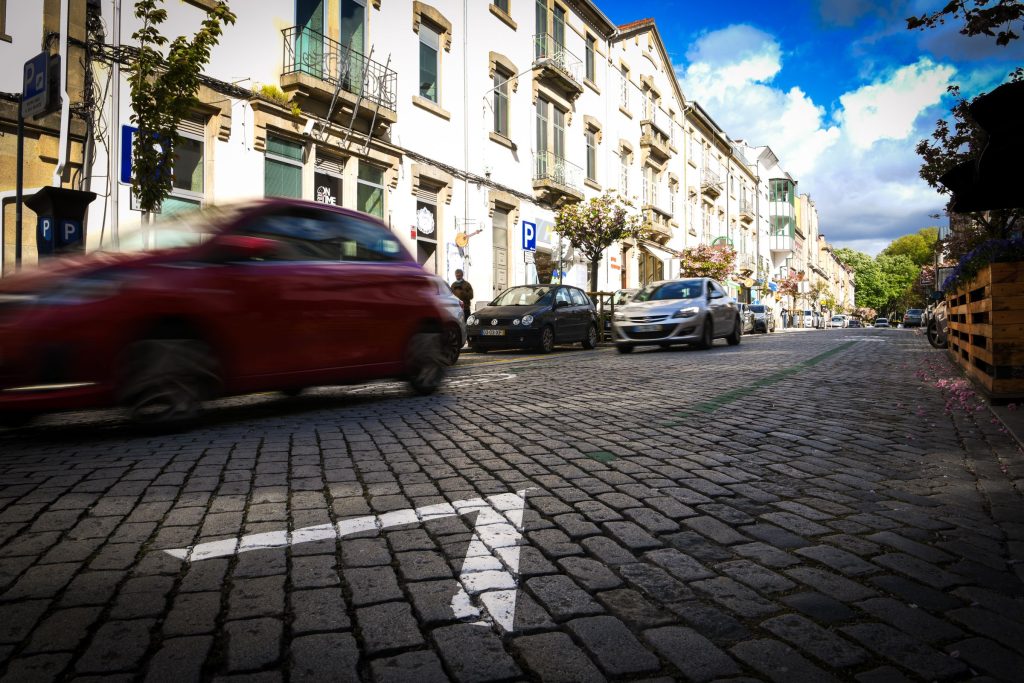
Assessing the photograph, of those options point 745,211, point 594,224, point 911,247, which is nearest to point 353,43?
point 594,224

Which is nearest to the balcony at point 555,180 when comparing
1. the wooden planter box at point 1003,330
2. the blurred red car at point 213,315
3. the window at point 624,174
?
the window at point 624,174

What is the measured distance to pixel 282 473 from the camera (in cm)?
398

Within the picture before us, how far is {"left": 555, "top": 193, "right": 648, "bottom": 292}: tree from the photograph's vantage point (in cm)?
2355

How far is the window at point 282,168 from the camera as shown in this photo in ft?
47.5

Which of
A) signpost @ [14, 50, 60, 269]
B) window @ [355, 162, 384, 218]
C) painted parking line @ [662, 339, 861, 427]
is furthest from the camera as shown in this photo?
window @ [355, 162, 384, 218]

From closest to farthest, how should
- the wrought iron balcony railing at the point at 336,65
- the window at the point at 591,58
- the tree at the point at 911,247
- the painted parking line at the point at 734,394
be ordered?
1. the painted parking line at the point at 734,394
2. the wrought iron balcony railing at the point at 336,65
3. the window at the point at 591,58
4. the tree at the point at 911,247

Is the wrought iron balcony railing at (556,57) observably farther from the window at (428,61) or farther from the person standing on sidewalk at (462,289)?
the person standing on sidewalk at (462,289)

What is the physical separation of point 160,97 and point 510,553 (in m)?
9.80

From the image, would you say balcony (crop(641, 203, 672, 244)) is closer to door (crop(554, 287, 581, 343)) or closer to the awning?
the awning

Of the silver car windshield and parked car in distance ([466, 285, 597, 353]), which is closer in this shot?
parked car in distance ([466, 285, 597, 353])

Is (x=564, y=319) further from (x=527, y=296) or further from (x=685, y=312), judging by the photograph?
(x=685, y=312)

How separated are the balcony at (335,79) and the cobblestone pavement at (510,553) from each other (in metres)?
10.9

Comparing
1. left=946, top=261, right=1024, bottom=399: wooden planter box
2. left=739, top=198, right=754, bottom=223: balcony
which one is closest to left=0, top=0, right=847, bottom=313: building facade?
left=946, top=261, right=1024, bottom=399: wooden planter box

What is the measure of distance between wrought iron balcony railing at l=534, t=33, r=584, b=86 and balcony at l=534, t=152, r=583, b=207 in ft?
9.78
